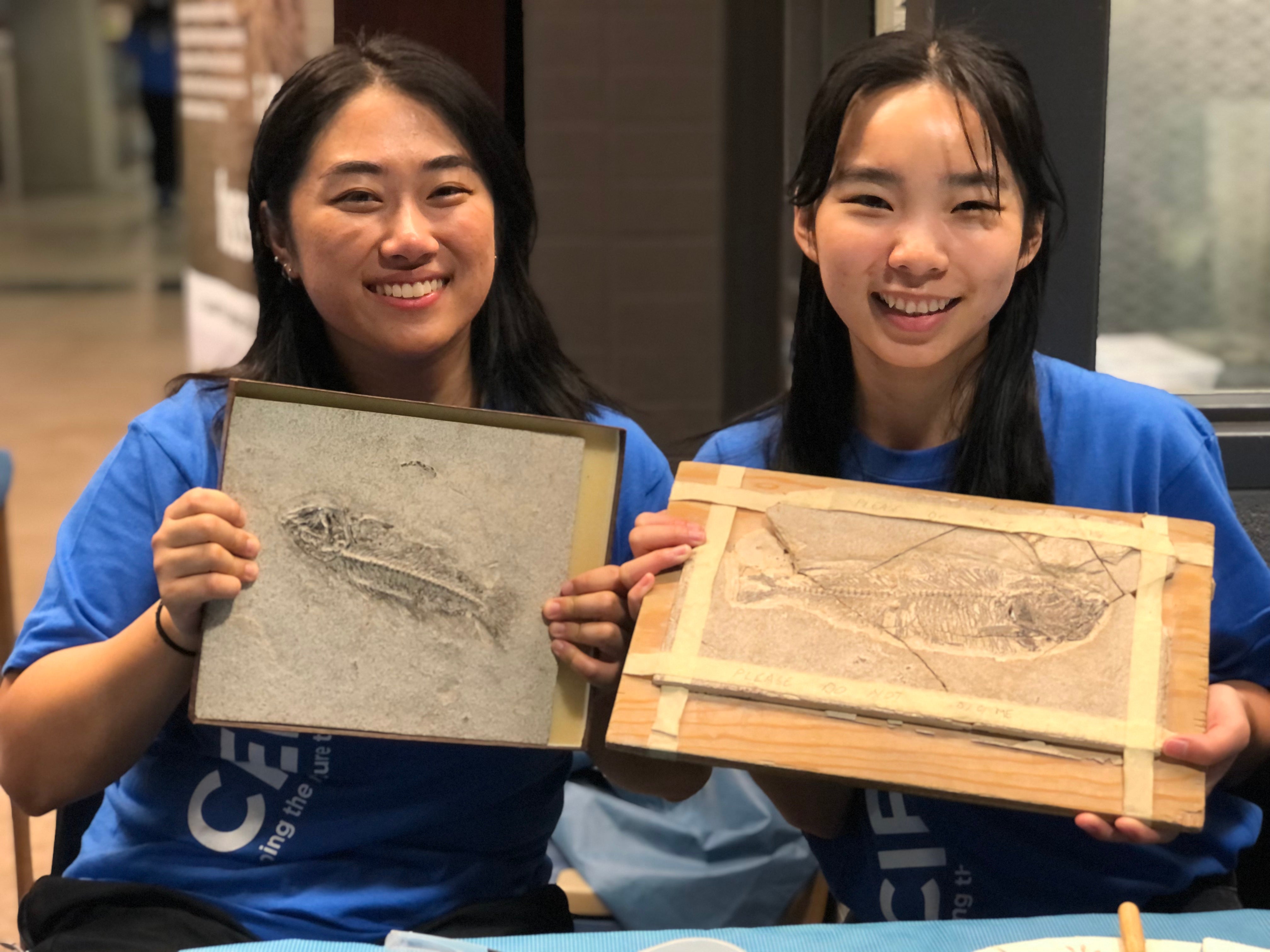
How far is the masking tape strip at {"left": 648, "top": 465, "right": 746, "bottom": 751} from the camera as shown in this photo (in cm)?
105

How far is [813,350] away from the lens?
1444 mm

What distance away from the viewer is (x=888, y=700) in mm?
1042

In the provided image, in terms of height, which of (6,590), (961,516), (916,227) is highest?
(916,227)

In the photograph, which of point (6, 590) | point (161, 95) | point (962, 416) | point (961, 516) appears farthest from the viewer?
point (161, 95)

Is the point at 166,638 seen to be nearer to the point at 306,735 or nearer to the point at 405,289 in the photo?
the point at 306,735

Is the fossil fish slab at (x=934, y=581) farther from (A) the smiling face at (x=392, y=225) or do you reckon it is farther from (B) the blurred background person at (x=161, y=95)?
(B) the blurred background person at (x=161, y=95)

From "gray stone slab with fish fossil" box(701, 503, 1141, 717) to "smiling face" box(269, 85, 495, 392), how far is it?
42 cm

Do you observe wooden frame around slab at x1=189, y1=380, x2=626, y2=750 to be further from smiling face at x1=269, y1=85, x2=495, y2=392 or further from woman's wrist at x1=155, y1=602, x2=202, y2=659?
smiling face at x1=269, y1=85, x2=495, y2=392

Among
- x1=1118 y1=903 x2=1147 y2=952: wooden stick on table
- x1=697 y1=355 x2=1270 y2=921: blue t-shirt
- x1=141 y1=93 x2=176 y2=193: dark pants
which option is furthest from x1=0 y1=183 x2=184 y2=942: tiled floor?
x1=1118 y1=903 x2=1147 y2=952: wooden stick on table

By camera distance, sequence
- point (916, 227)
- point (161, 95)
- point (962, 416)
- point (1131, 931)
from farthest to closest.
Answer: point (161, 95)
point (962, 416)
point (916, 227)
point (1131, 931)

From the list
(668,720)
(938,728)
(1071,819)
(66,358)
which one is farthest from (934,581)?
(66,358)

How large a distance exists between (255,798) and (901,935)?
639 mm

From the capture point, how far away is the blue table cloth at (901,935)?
94cm

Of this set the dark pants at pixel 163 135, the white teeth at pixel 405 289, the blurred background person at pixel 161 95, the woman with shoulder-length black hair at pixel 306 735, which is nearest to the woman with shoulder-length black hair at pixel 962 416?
the woman with shoulder-length black hair at pixel 306 735
